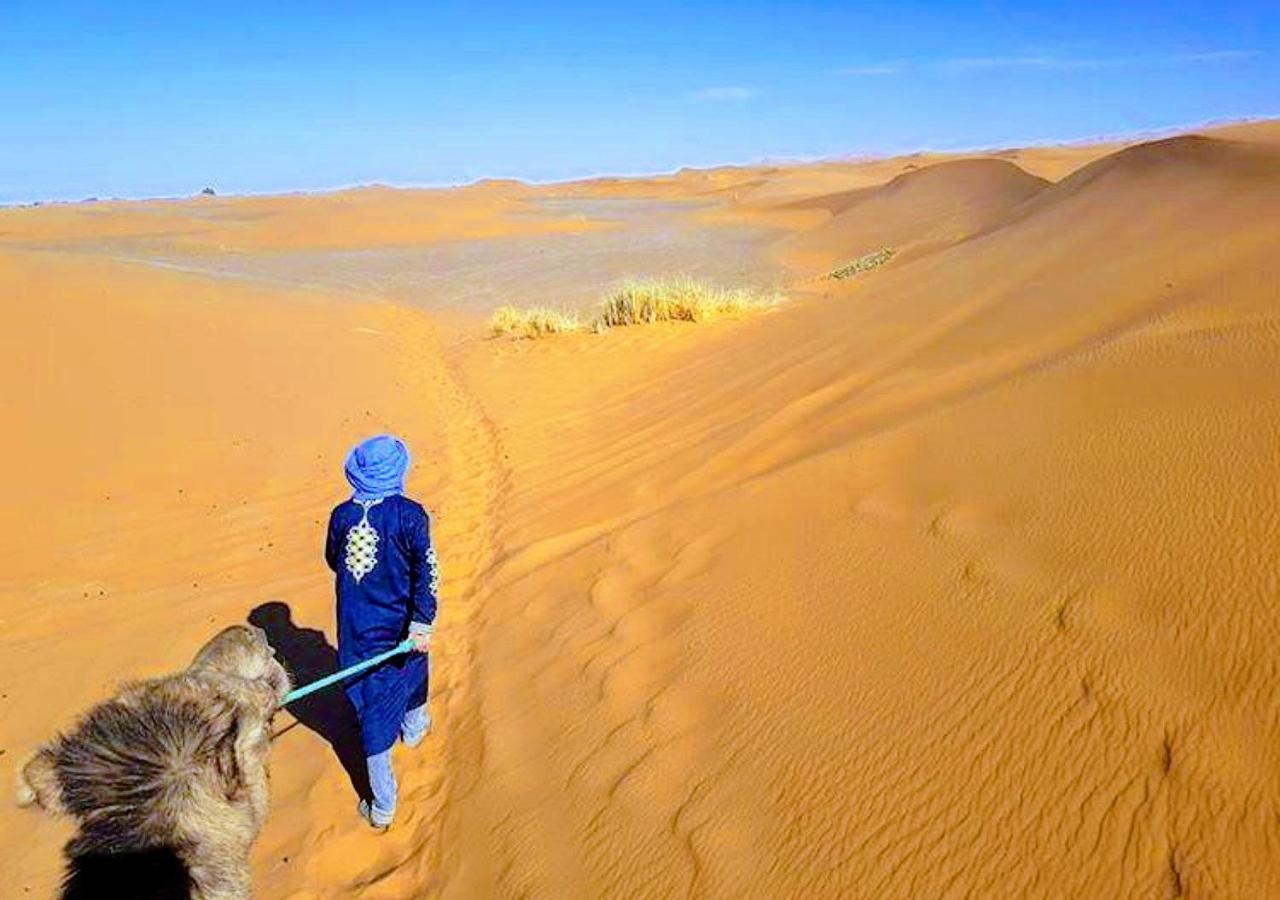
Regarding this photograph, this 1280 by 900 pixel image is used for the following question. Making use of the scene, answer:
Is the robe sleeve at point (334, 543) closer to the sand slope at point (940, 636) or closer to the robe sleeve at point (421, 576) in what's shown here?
the robe sleeve at point (421, 576)

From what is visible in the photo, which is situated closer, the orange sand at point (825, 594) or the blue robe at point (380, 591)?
the orange sand at point (825, 594)

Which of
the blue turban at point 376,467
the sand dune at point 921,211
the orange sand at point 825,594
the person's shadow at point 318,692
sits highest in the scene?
the sand dune at point 921,211

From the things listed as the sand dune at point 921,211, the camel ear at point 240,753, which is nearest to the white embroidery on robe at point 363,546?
the camel ear at point 240,753

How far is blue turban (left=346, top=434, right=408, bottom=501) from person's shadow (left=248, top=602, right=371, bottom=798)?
1.30 metres

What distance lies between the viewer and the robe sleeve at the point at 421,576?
3223 millimetres

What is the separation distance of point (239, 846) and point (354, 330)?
1292 cm

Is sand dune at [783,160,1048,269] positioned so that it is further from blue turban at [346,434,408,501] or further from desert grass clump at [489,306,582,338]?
blue turban at [346,434,408,501]

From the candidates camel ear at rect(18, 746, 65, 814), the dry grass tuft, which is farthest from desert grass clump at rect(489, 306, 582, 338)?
camel ear at rect(18, 746, 65, 814)

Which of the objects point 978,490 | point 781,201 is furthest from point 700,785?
point 781,201

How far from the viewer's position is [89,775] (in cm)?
192

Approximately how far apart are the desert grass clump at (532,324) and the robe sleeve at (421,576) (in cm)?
977

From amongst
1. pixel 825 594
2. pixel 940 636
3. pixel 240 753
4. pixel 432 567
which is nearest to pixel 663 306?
A: pixel 825 594

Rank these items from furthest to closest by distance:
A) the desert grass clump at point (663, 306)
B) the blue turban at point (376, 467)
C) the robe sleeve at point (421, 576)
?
the desert grass clump at point (663, 306) → the robe sleeve at point (421, 576) → the blue turban at point (376, 467)

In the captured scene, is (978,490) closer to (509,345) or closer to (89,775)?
(89,775)
